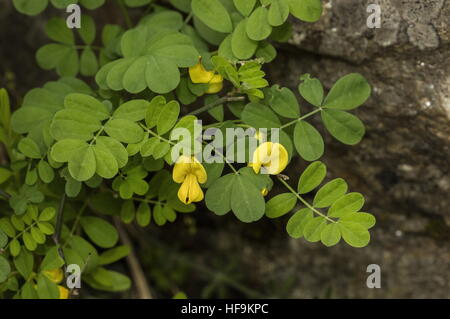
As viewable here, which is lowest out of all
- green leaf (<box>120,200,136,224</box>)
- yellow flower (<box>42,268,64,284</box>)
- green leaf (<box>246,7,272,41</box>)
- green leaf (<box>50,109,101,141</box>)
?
yellow flower (<box>42,268,64,284</box>)

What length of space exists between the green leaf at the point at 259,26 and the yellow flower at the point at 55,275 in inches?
36.4

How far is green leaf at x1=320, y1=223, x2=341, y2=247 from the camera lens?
169 centimetres

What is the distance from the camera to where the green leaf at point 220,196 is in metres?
1.72

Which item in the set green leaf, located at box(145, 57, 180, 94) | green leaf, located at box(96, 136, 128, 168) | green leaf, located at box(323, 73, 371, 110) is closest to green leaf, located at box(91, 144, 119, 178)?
green leaf, located at box(96, 136, 128, 168)

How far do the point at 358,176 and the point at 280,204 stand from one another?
587 millimetres

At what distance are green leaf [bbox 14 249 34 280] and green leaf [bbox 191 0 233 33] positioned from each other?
2.87 feet

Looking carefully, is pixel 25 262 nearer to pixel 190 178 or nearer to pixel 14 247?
pixel 14 247

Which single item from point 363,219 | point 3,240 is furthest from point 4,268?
point 363,219

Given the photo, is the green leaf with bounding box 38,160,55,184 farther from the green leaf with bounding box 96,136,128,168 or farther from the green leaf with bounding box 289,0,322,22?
the green leaf with bounding box 289,0,322,22

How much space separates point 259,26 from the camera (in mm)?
1852

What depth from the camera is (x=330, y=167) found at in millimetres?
2293

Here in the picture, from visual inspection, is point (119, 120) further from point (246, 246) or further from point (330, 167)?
point (246, 246)

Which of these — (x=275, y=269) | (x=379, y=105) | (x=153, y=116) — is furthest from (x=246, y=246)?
(x=153, y=116)

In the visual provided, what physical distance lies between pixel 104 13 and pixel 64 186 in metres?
0.90
